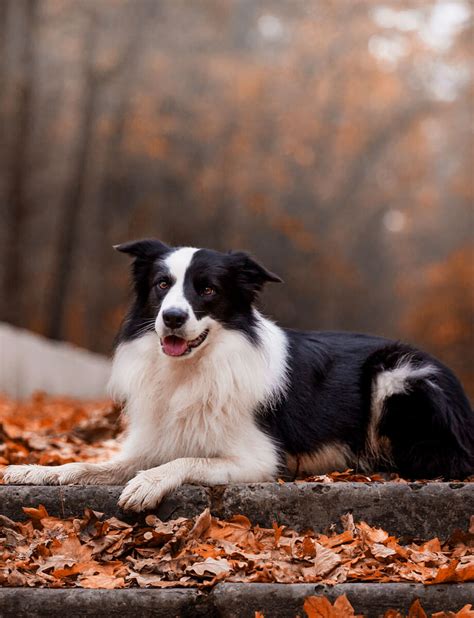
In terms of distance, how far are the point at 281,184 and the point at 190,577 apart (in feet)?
79.5

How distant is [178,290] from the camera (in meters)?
4.58

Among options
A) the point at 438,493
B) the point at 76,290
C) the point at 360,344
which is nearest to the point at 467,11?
the point at 76,290

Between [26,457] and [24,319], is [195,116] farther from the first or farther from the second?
[26,457]

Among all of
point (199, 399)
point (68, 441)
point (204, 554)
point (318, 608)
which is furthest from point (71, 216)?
point (318, 608)

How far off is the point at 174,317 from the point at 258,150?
22504 mm

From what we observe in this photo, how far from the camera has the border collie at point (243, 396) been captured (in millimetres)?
4598

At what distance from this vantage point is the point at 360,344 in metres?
5.41

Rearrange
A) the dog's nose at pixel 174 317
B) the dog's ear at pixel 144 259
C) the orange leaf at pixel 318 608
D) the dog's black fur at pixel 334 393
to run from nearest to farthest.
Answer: the orange leaf at pixel 318 608 < the dog's nose at pixel 174 317 < the dog's black fur at pixel 334 393 < the dog's ear at pixel 144 259

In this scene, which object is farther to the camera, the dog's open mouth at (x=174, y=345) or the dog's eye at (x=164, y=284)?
the dog's eye at (x=164, y=284)

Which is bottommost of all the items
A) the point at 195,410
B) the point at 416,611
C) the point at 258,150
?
the point at 416,611

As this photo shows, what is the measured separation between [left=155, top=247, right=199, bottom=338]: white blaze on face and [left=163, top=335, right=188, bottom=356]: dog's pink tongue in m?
0.08

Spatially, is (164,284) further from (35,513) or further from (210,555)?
(210,555)

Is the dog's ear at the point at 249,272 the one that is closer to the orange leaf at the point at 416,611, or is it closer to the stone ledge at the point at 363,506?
the stone ledge at the point at 363,506

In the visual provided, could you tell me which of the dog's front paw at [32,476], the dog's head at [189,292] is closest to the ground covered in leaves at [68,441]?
the dog's front paw at [32,476]
